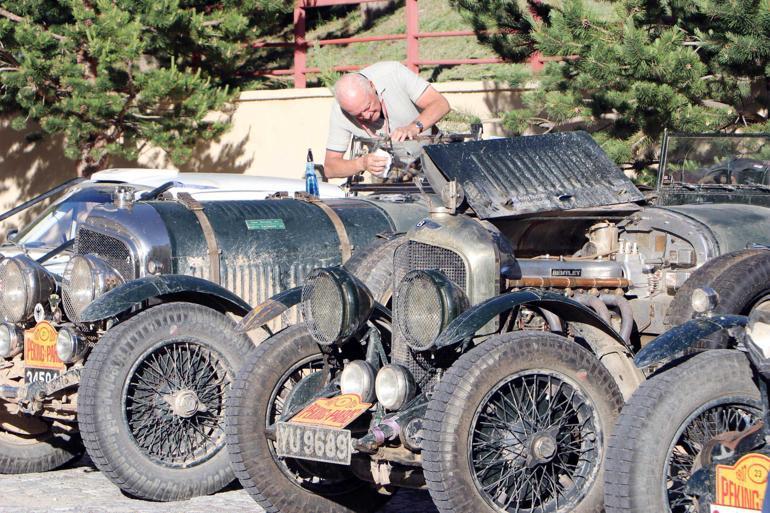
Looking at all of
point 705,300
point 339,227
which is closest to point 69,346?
point 339,227

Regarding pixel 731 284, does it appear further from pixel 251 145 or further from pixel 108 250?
pixel 251 145

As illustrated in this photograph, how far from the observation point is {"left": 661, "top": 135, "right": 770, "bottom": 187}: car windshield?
290 inches

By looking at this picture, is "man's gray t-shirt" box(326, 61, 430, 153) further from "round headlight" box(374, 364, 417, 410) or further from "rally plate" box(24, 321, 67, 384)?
"round headlight" box(374, 364, 417, 410)

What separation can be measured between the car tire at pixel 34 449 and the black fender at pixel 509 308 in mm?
3444

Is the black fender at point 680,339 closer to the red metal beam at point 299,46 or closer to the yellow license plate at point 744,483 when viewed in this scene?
the yellow license plate at point 744,483

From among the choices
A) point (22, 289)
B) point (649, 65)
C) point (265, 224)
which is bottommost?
point (22, 289)

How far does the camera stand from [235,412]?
5.26 meters

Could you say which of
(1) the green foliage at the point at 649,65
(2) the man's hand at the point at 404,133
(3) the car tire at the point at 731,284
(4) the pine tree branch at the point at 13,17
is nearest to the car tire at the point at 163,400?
(2) the man's hand at the point at 404,133

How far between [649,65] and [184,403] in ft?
18.2

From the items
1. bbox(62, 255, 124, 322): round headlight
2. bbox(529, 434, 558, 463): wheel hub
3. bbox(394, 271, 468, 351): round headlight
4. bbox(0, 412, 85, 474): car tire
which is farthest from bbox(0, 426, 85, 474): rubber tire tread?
bbox(529, 434, 558, 463): wheel hub

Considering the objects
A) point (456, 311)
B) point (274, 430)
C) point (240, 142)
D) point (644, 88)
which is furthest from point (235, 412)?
point (240, 142)

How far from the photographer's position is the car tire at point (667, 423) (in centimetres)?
400

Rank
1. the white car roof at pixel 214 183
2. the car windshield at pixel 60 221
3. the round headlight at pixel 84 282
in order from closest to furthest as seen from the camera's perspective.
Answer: the round headlight at pixel 84 282 → the white car roof at pixel 214 183 → the car windshield at pixel 60 221

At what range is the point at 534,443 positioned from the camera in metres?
4.73
